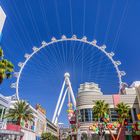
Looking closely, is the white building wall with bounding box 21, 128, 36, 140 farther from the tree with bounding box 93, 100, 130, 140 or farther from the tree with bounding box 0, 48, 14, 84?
the tree with bounding box 0, 48, 14, 84

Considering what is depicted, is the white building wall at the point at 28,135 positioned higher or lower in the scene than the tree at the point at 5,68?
lower

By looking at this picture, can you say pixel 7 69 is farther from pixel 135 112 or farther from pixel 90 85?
pixel 90 85

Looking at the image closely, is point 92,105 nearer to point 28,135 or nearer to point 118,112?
point 118,112

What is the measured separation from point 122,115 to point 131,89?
3087 cm

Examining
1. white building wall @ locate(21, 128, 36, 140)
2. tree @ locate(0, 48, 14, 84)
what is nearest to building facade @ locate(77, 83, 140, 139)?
white building wall @ locate(21, 128, 36, 140)

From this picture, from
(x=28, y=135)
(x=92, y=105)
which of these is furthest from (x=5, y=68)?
(x=92, y=105)

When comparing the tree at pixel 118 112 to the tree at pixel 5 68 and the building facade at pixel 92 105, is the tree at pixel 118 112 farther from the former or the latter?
the tree at pixel 5 68

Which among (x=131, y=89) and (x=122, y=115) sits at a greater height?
(x=131, y=89)

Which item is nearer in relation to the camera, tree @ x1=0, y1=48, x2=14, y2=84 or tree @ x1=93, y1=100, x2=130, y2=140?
tree @ x1=0, y1=48, x2=14, y2=84

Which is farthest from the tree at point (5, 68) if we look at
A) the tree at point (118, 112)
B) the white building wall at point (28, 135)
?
the white building wall at point (28, 135)

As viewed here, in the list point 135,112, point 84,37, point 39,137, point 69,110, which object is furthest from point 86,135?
point 84,37

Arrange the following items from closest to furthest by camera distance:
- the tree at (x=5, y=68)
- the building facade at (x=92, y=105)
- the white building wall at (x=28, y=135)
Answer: the tree at (x=5, y=68), the white building wall at (x=28, y=135), the building facade at (x=92, y=105)

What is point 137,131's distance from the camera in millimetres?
48781

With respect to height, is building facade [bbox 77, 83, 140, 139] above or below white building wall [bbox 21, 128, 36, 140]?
above
